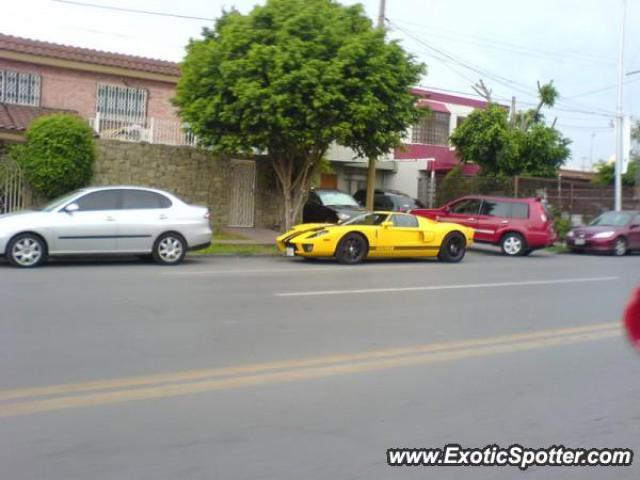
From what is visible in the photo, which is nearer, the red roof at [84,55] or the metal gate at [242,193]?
the red roof at [84,55]

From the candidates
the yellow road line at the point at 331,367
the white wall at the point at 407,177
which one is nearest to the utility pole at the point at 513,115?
the white wall at the point at 407,177

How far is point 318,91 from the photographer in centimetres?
1752

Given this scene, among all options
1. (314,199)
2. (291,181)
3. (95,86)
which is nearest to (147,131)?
(95,86)

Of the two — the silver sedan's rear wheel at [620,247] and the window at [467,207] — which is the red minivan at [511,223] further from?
the silver sedan's rear wheel at [620,247]

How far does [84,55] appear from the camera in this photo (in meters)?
24.8

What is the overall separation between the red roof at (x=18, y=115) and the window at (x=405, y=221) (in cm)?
991

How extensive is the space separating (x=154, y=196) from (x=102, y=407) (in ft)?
33.5

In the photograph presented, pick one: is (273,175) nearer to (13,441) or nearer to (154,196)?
(154,196)

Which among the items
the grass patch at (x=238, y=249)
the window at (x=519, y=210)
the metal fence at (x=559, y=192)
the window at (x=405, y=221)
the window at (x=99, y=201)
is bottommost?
the grass patch at (x=238, y=249)

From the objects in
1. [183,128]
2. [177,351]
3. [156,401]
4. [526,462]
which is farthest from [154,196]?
[526,462]

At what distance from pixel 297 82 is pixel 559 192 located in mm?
14404

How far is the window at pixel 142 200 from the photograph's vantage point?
15.0 metres

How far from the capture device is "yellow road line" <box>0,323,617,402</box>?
595 centimetres

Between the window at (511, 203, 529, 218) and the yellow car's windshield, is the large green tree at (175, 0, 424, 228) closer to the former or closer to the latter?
the yellow car's windshield
